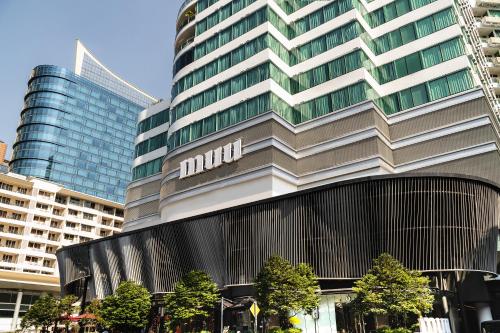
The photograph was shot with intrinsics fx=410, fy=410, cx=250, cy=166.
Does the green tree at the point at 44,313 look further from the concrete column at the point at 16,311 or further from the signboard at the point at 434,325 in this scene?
the signboard at the point at 434,325

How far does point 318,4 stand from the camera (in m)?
50.8

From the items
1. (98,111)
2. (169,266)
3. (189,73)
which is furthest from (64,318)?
(98,111)

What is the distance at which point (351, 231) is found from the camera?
105 feet

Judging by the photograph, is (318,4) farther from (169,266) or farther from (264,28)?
(169,266)

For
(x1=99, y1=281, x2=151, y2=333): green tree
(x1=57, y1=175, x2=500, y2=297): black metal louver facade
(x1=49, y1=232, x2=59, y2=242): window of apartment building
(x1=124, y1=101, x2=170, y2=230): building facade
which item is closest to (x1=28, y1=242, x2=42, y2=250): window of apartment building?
(x1=49, y1=232, x2=59, y2=242): window of apartment building

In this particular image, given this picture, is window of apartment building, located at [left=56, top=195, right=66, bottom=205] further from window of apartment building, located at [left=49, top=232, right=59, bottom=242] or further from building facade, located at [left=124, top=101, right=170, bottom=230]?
building facade, located at [left=124, top=101, right=170, bottom=230]

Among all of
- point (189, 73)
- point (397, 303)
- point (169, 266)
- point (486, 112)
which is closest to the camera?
point (397, 303)

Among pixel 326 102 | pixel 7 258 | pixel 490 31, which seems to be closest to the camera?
pixel 326 102

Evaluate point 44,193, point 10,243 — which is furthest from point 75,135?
point 10,243

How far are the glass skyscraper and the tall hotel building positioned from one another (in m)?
82.2

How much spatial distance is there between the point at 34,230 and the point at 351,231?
92.5m

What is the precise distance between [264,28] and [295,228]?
86.2ft

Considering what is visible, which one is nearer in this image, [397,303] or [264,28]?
[397,303]

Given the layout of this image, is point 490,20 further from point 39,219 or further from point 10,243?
point 10,243
